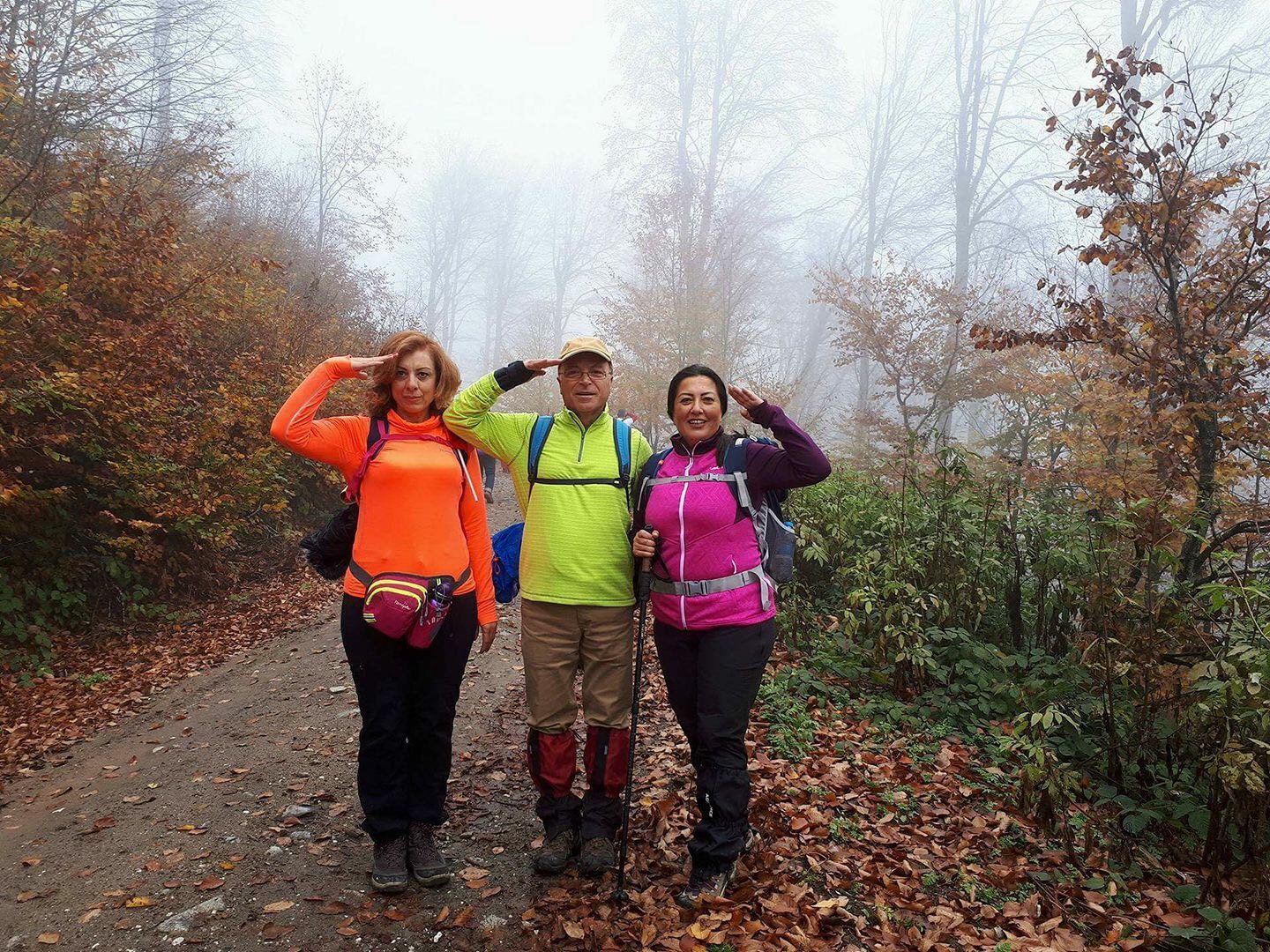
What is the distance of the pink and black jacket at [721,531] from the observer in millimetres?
2910

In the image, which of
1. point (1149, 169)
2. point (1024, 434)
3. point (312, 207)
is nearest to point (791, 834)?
point (1149, 169)

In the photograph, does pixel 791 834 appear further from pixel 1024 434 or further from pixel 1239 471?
pixel 1024 434

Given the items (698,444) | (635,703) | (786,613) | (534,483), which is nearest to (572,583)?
(534,483)

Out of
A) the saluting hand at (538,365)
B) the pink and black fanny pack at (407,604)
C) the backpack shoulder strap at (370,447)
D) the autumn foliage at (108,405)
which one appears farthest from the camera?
the autumn foliage at (108,405)

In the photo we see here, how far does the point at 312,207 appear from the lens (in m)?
24.7

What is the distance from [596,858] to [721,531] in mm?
1603

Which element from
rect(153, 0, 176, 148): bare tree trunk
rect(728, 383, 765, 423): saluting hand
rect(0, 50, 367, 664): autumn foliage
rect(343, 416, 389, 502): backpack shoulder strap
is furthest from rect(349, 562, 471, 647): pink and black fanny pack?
rect(153, 0, 176, 148): bare tree trunk

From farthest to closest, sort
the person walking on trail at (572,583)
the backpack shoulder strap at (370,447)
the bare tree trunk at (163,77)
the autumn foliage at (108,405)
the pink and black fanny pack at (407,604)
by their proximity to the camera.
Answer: the bare tree trunk at (163,77) < the autumn foliage at (108,405) < the person walking on trail at (572,583) < the backpack shoulder strap at (370,447) < the pink and black fanny pack at (407,604)

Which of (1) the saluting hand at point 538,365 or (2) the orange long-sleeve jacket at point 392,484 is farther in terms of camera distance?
(1) the saluting hand at point 538,365

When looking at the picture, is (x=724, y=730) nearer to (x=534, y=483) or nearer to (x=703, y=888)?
(x=703, y=888)

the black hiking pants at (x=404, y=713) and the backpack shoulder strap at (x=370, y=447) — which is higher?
the backpack shoulder strap at (x=370, y=447)

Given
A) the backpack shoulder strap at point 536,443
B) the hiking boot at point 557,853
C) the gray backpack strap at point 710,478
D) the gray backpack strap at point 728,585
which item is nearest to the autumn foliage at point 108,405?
the backpack shoulder strap at point 536,443

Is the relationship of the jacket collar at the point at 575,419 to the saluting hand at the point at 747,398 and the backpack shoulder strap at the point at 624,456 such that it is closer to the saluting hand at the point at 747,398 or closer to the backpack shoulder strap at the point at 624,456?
the backpack shoulder strap at the point at 624,456

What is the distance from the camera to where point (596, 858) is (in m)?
3.11
